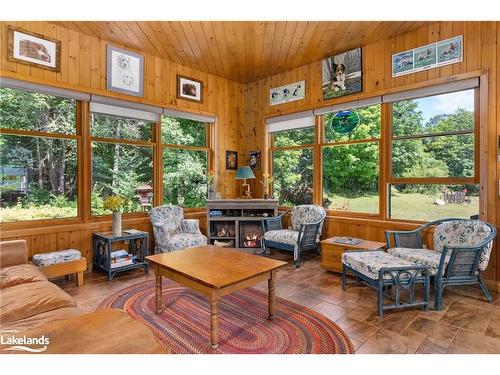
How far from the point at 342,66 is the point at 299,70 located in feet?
2.72

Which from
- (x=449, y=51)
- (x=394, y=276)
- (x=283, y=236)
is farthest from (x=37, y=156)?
(x=449, y=51)

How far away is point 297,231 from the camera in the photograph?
447cm

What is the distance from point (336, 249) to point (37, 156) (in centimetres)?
399

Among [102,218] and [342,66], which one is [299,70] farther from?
[102,218]

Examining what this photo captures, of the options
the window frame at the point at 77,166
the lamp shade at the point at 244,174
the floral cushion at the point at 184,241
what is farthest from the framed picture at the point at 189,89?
the floral cushion at the point at 184,241

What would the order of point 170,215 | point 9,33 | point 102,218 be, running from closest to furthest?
1. point 9,33
2. point 102,218
3. point 170,215

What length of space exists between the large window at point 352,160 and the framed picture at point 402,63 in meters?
0.52

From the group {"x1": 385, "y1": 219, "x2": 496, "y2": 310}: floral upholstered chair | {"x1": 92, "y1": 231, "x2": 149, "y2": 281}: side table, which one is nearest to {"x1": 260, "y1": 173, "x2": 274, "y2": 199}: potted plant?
{"x1": 92, "y1": 231, "x2": 149, "y2": 281}: side table

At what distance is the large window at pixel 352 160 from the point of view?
4.30 metres

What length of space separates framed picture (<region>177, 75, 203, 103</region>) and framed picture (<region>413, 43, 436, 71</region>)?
339 centimetres

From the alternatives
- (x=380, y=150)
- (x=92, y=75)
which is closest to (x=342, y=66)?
(x=380, y=150)

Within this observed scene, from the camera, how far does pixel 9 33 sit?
3.33 metres

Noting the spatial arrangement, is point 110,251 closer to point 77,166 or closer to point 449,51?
point 77,166

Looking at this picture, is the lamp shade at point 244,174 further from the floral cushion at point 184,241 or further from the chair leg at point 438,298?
the chair leg at point 438,298
